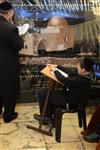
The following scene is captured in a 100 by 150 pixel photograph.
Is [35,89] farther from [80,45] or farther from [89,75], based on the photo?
[89,75]

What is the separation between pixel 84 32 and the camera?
425 cm

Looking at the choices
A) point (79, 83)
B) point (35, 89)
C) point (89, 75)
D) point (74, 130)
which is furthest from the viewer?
point (35, 89)

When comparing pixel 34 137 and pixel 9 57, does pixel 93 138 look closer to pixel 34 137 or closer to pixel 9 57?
pixel 34 137

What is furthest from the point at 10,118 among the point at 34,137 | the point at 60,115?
the point at 60,115

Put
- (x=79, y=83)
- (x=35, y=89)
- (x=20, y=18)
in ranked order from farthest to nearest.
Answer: (x=35, y=89), (x=20, y=18), (x=79, y=83)

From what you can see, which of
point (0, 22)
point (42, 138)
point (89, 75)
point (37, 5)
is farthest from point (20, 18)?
point (42, 138)

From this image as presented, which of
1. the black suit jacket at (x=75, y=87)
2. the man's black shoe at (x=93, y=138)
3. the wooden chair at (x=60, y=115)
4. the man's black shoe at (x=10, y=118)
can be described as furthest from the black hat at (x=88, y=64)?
the man's black shoe at (x=10, y=118)

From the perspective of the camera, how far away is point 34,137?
3.13 m

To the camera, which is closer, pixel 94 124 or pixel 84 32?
pixel 94 124

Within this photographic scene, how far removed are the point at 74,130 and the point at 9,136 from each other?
80 centimetres

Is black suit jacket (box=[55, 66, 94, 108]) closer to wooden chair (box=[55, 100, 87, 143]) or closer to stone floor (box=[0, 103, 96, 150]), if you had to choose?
wooden chair (box=[55, 100, 87, 143])

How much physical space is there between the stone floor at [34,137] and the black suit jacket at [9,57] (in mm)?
424

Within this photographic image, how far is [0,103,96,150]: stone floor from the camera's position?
2904 millimetres

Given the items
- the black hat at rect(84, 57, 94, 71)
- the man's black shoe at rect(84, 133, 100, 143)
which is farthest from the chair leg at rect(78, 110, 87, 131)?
the black hat at rect(84, 57, 94, 71)
